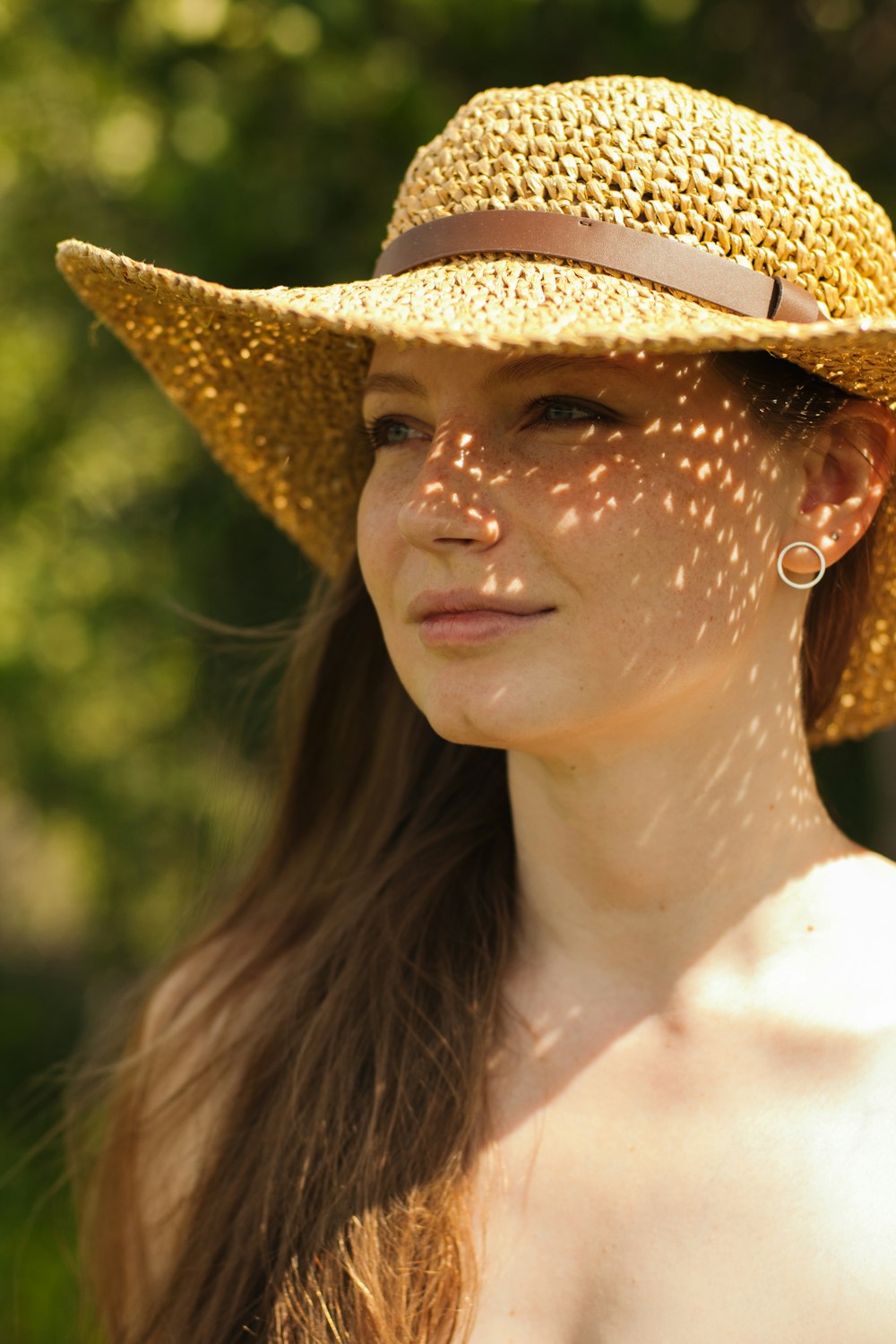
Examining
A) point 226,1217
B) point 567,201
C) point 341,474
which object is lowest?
point 226,1217

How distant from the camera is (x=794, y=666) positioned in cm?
202

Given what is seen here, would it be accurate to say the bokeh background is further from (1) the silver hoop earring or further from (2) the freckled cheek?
(1) the silver hoop earring

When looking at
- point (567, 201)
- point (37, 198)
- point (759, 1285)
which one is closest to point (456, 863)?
point (759, 1285)

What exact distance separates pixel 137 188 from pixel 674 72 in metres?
1.24

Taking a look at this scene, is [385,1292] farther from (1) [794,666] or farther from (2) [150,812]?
(2) [150,812]

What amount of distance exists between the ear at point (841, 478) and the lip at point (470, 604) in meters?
0.39

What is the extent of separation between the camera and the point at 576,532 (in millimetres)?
1710

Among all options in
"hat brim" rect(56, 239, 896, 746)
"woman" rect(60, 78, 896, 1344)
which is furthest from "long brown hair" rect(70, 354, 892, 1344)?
"hat brim" rect(56, 239, 896, 746)

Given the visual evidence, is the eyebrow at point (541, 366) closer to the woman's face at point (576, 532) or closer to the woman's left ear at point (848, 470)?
the woman's face at point (576, 532)

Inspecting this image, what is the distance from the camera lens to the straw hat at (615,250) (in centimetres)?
155

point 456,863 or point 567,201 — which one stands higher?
point 567,201

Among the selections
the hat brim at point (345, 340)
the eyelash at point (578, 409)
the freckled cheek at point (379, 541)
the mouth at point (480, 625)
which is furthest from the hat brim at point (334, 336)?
the mouth at point (480, 625)

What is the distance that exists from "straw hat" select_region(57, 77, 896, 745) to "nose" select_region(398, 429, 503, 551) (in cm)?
18

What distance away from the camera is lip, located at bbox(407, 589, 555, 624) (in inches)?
68.5
